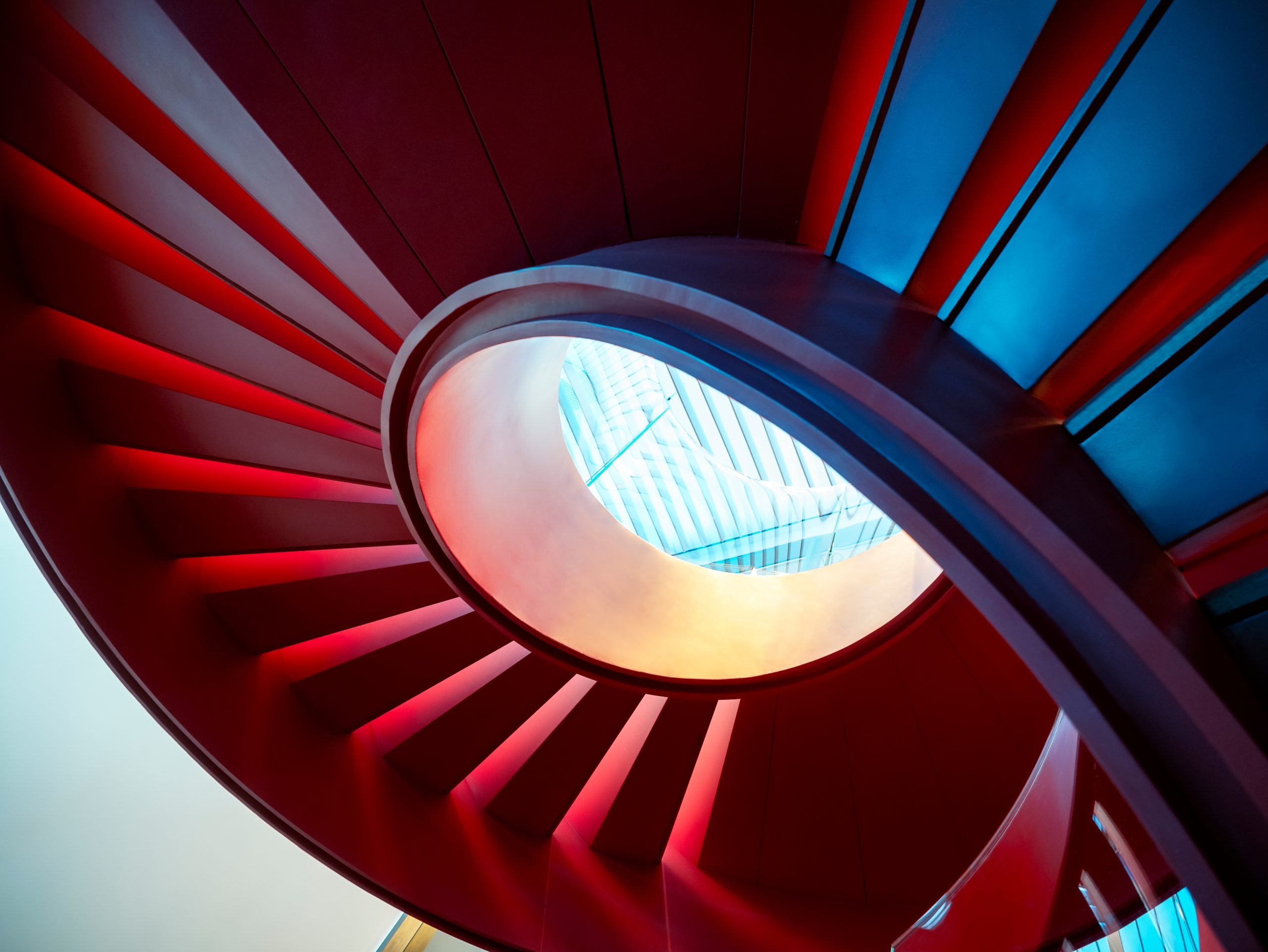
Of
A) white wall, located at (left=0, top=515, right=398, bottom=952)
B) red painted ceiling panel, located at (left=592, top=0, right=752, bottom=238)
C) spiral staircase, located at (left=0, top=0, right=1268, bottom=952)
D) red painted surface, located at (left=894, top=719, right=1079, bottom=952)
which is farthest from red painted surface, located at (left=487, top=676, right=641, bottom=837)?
red painted ceiling panel, located at (left=592, top=0, right=752, bottom=238)

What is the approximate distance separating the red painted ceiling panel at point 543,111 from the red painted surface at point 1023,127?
109cm

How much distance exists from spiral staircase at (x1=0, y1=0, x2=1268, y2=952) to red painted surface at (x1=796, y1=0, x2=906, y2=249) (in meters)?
0.01

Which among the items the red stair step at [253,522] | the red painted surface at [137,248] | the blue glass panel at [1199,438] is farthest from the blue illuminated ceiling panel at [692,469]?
the blue glass panel at [1199,438]

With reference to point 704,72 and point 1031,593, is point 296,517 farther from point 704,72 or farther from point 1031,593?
point 1031,593

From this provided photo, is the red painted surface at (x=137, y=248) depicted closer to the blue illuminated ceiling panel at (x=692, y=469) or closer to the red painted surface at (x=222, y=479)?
the red painted surface at (x=222, y=479)

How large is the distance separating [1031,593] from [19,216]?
394 centimetres

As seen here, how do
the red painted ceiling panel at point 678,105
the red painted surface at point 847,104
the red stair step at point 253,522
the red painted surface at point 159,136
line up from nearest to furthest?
the red painted surface at point 847,104 → the red painted ceiling panel at point 678,105 → the red painted surface at point 159,136 → the red stair step at point 253,522

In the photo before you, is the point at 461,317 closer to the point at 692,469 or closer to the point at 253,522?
the point at 253,522

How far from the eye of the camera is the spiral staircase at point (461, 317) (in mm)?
1784

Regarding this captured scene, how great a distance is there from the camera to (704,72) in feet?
7.65

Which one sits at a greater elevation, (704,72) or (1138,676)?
(704,72)

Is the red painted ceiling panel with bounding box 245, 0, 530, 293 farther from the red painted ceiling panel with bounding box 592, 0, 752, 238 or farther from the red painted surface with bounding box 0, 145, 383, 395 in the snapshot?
the red painted surface with bounding box 0, 145, 383, 395

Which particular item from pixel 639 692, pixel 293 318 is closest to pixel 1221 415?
pixel 293 318

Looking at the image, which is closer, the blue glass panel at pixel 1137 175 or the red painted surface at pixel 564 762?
the blue glass panel at pixel 1137 175
